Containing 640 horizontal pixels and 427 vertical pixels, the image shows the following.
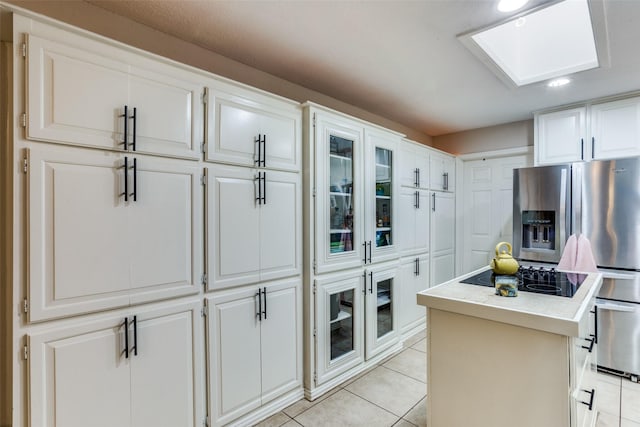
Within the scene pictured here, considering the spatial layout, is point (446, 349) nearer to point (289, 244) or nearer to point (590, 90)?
point (289, 244)

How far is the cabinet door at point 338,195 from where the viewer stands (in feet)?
7.83

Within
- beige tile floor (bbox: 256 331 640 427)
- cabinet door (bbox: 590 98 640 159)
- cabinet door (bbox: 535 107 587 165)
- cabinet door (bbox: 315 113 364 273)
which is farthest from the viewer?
cabinet door (bbox: 535 107 587 165)

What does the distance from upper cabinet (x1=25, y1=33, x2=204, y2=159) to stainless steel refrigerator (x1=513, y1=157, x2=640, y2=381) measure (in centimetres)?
333

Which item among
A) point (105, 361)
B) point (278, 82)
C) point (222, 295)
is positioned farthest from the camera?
point (278, 82)

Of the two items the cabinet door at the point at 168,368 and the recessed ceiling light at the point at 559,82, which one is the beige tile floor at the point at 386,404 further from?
the recessed ceiling light at the point at 559,82

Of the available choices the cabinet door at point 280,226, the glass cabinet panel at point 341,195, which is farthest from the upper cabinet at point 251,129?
the glass cabinet panel at point 341,195

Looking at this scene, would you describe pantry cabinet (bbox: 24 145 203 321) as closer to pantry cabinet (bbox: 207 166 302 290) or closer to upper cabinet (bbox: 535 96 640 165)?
pantry cabinet (bbox: 207 166 302 290)

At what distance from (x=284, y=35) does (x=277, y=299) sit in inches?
70.0

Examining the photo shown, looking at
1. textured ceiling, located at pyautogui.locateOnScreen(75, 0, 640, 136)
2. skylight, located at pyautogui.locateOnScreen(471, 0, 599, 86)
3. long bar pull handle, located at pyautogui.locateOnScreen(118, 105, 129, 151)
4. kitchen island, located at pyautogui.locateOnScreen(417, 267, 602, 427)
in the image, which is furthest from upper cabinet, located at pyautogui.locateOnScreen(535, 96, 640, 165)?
long bar pull handle, located at pyautogui.locateOnScreen(118, 105, 129, 151)

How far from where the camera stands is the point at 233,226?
1928 millimetres

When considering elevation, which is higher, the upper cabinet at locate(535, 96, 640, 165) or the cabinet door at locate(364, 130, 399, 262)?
the upper cabinet at locate(535, 96, 640, 165)

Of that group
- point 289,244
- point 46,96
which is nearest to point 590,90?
point 289,244

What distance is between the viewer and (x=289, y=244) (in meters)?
2.24

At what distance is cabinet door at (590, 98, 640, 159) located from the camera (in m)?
2.95
